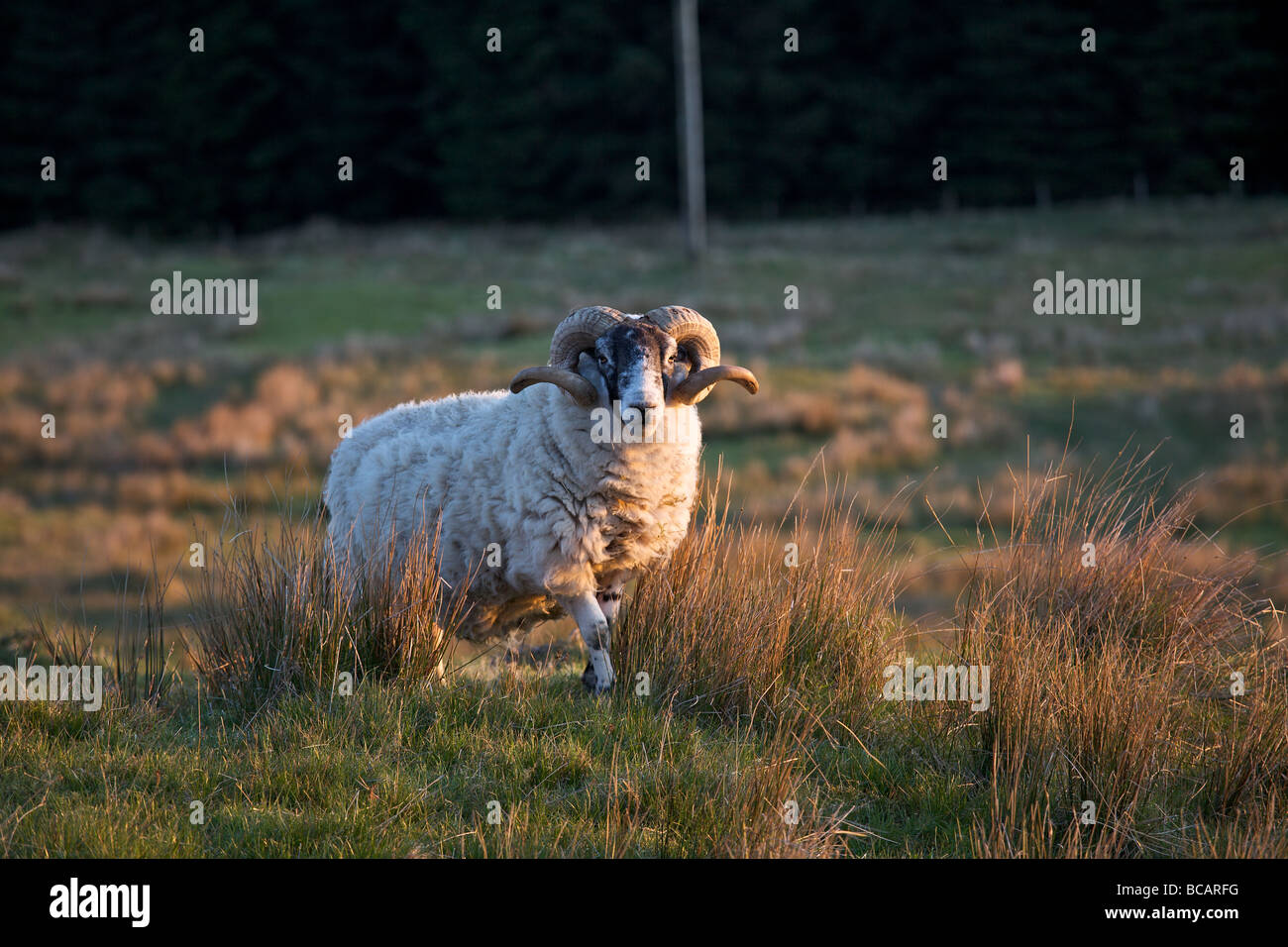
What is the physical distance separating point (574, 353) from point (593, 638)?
173 centimetres

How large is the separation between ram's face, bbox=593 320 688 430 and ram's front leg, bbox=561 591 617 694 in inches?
43.6

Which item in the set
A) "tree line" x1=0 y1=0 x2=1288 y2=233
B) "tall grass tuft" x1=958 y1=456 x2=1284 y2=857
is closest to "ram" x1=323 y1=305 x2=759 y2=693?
"tall grass tuft" x1=958 y1=456 x2=1284 y2=857

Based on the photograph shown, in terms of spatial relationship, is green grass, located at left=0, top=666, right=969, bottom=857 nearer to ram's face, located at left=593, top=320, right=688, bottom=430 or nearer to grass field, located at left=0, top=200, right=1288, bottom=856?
grass field, located at left=0, top=200, right=1288, bottom=856

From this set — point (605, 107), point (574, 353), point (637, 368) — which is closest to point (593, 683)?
point (637, 368)

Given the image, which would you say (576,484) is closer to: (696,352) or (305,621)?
(696,352)

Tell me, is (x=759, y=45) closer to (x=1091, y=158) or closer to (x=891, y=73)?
(x=891, y=73)

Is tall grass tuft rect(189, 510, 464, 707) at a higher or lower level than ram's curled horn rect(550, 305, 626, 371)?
lower

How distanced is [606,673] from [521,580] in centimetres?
89

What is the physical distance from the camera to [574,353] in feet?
23.4

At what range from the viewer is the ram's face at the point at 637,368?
21.7 feet

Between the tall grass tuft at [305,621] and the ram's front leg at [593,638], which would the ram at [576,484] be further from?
the tall grass tuft at [305,621]

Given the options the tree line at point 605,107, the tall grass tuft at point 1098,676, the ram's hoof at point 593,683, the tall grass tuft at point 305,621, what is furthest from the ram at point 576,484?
the tree line at point 605,107

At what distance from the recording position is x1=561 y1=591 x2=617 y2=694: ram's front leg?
21.7 ft

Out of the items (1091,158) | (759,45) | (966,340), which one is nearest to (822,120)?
(759,45)
